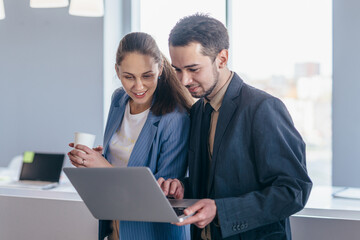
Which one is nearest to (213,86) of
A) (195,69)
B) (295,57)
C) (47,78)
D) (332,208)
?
(195,69)

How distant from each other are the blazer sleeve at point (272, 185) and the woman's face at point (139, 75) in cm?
51

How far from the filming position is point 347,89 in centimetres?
352

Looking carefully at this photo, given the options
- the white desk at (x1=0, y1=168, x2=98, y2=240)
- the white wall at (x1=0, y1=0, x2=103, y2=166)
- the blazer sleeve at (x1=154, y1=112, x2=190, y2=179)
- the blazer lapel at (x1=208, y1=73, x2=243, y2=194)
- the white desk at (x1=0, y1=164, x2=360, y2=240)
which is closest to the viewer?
the blazer lapel at (x1=208, y1=73, x2=243, y2=194)

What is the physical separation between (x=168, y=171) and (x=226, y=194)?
0.99 ft

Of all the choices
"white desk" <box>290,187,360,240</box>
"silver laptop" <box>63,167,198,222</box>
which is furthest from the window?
"silver laptop" <box>63,167,198,222</box>

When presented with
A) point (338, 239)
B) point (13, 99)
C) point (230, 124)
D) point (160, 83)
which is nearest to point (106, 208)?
point (230, 124)

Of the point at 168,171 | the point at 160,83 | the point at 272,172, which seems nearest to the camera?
the point at 272,172

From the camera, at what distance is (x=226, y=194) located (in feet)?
4.77

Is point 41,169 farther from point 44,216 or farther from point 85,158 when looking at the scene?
point 85,158

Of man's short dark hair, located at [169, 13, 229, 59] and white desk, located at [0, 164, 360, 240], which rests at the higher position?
man's short dark hair, located at [169, 13, 229, 59]

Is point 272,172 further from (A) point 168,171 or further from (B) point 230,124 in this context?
(A) point 168,171

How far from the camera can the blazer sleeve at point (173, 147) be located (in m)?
1.68

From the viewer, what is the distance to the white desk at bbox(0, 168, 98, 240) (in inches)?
87.4

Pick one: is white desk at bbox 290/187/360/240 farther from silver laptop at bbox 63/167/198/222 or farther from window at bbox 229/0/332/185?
window at bbox 229/0/332/185
